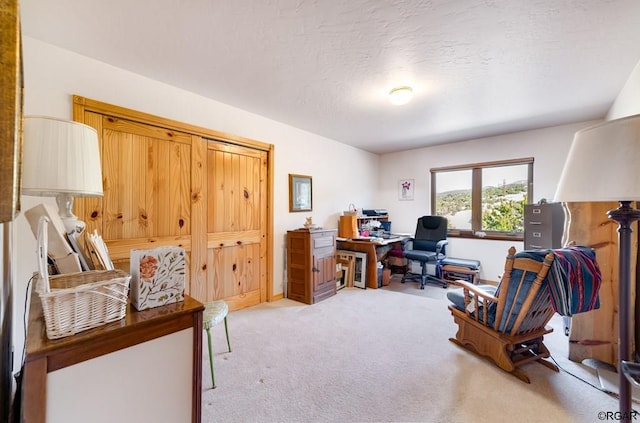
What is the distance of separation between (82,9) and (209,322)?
2063 mm

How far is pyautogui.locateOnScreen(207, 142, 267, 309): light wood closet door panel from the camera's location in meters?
2.88

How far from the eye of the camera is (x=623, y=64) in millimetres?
2088

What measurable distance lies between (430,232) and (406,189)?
1.10m

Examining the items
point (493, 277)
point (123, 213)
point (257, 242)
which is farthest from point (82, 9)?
point (493, 277)

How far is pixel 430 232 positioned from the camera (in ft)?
14.4

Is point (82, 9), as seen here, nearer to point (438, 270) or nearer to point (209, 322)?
point (209, 322)

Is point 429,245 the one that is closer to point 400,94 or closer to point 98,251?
point 400,94

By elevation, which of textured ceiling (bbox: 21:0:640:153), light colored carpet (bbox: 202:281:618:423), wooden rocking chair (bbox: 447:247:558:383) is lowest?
light colored carpet (bbox: 202:281:618:423)

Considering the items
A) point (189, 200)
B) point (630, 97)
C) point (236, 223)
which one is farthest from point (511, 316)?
point (189, 200)

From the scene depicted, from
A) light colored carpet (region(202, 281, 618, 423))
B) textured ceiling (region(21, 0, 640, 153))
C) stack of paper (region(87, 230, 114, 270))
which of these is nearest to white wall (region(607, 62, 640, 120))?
textured ceiling (region(21, 0, 640, 153))

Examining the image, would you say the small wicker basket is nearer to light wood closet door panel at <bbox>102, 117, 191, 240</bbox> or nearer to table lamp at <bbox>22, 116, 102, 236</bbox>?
table lamp at <bbox>22, 116, 102, 236</bbox>

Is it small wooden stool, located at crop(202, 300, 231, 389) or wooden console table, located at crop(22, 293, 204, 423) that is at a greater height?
wooden console table, located at crop(22, 293, 204, 423)

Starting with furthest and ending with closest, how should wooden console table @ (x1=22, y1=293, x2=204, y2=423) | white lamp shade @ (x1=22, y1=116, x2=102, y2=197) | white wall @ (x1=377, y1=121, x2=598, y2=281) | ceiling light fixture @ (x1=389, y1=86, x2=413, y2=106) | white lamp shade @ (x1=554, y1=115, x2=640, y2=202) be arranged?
white wall @ (x1=377, y1=121, x2=598, y2=281) < ceiling light fixture @ (x1=389, y1=86, x2=413, y2=106) < white lamp shade @ (x1=22, y1=116, x2=102, y2=197) < white lamp shade @ (x1=554, y1=115, x2=640, y2=202) < wooden console table @ (x1=22, y1=293, x2=204, y2=423)

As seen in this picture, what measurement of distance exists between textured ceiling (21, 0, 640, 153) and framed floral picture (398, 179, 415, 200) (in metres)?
2.18
